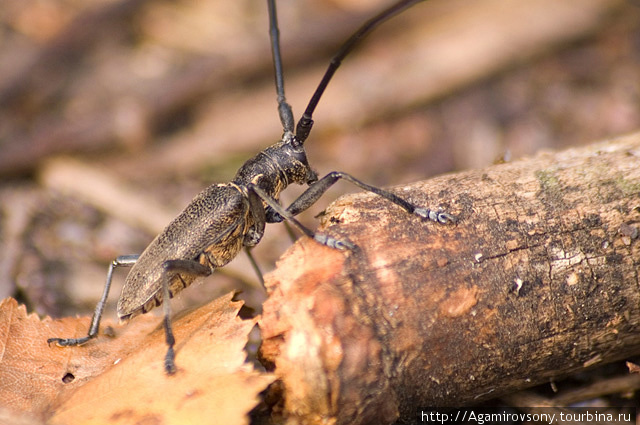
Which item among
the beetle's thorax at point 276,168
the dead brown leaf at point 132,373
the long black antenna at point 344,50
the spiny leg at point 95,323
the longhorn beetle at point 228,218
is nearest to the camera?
the dead brown leaf at point 132,373

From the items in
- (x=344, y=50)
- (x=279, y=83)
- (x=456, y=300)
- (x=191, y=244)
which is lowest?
(x=456, y=300)

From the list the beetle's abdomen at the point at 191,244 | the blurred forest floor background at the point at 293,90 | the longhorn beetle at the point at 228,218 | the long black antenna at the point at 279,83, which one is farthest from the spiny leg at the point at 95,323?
the blurred forest floor background at the point at 293,90

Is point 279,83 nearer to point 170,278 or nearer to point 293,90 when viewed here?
point 170,278

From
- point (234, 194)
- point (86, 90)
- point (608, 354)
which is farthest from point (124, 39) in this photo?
point (608, 354)

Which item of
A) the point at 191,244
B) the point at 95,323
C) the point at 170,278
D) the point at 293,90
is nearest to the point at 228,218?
the point at 191,244

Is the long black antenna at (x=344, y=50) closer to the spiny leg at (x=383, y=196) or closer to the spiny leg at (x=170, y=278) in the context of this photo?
the spiny leg at (x=383, y=196)

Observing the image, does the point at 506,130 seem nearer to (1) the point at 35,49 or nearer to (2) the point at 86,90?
(2) the point at 86,90
